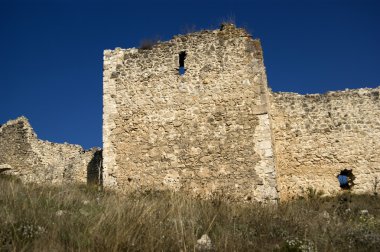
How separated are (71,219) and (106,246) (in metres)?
0.85

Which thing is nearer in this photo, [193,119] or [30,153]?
[193,119]

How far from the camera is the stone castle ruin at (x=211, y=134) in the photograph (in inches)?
395

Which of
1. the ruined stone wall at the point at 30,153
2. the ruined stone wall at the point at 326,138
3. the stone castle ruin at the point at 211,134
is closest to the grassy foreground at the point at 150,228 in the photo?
the stone castle ruin at the point at 211,134

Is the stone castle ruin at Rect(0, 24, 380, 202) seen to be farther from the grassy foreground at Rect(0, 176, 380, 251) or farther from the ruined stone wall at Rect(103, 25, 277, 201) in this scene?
the grassy foreground at Rect(0, 176, 380, 251)

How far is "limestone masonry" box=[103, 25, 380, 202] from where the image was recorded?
32.7 feet

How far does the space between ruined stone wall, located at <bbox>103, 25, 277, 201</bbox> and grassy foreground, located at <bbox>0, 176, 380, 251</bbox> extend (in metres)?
3.78

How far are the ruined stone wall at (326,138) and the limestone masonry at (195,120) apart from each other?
0.30m

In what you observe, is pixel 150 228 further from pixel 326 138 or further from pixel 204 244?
pixel 326 138

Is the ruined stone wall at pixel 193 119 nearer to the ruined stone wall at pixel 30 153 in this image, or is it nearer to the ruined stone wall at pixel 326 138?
the ruined stone wall at pixel 326 138

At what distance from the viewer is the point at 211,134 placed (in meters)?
10.4

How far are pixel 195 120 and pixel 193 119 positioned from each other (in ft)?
0.20

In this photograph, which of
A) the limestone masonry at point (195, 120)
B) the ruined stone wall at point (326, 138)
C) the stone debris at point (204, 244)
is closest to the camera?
the stone debris at point (204, 244)

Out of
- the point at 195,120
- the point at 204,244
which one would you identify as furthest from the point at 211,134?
the point at 204,244

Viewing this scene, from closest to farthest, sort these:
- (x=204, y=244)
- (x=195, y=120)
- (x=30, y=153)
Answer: (x=204, y=244) → (x=195, y=120) → (x=30, y=153)
